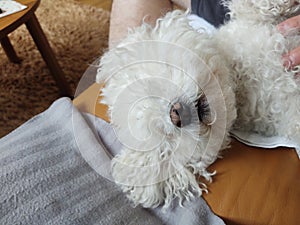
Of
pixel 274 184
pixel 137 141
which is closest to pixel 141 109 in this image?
pixel 137 141

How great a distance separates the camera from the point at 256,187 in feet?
2.29

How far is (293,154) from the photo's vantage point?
0.76 metres

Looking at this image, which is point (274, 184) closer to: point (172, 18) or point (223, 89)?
point (223, 89)

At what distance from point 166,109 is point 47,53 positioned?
118cm

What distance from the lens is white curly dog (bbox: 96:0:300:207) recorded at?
1.97ft

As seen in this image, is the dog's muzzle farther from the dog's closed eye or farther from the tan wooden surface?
the tan wooden surface

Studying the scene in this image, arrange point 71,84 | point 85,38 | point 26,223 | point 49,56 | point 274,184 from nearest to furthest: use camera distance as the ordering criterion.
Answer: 1. point 26,223
2. point 274,184
3. point 49,56
4. point 71,84
5. point 85,38

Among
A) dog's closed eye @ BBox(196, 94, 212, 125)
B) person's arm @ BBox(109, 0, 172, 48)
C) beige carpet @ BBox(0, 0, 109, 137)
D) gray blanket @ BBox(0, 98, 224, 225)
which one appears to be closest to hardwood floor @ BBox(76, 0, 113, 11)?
beige carpet @ BBox(0, 0, 109, 137)

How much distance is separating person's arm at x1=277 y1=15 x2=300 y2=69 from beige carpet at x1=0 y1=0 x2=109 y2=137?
1.12m

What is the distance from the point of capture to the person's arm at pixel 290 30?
681 millimetres

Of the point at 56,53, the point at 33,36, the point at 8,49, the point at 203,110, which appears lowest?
the point at 56,53

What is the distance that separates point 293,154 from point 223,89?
9.8 inches

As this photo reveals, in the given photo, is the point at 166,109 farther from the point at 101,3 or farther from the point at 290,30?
the point at 101,3

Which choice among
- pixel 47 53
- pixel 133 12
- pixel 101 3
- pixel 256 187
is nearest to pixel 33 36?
pixel 47 53
